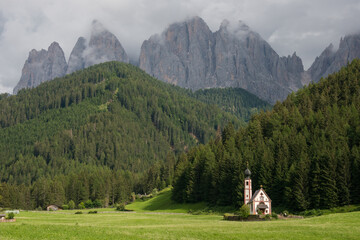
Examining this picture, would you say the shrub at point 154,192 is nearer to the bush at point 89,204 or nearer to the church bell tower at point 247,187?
the bush at point 89,204

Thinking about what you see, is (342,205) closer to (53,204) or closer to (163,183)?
(163,183)

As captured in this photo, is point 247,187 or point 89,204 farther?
point 89,204

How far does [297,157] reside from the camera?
86.4 meters

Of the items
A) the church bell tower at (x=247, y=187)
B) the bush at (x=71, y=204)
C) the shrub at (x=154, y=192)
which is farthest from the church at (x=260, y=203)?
the bush at (x=71, y=204)

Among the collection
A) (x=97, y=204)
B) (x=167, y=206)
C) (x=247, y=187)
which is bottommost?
(x=97, y=204)

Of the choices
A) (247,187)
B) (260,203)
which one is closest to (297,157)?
(247,187)

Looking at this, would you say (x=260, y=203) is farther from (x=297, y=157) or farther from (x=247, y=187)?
(x=297, y=157)

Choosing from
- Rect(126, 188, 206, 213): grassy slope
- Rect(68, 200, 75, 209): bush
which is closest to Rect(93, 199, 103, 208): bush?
Rect(68, 200, 75, 209): bush

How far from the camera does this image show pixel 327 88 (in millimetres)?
128875

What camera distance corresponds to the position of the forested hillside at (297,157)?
74688 millimetres

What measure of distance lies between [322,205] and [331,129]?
26405mm

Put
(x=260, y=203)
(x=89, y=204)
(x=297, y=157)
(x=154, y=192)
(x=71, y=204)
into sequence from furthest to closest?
1. (x=89, y=204)
2. (x=154, y=192)
3. (x=71, y=204)
4. (x=297, y=157)
5. (x=260, y=203)

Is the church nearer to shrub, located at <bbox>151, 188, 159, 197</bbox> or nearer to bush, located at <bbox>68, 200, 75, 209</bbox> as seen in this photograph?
shrub, located at <bbox>151, 188, 159, 197</bbox>

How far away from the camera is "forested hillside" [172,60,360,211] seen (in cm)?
7469
